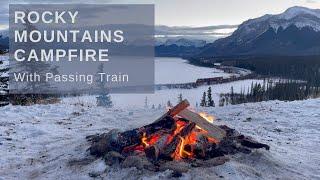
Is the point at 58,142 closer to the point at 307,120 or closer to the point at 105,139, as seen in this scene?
the point at 105,139

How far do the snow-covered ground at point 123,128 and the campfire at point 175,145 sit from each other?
0.39 meters

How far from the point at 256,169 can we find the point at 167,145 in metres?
2.93

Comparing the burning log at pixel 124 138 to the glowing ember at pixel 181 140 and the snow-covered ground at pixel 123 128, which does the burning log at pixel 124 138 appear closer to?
the glowing ember at pixel 181 140

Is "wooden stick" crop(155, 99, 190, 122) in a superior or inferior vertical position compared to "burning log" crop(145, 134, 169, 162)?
superior

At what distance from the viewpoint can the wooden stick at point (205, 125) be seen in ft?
51.2

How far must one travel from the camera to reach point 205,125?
16000mm

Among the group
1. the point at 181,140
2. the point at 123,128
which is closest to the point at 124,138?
the point at 181,140

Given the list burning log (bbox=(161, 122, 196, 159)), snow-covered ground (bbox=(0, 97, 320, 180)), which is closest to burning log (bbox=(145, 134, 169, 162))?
burning log (bbox=(161, 122, 196, 159))

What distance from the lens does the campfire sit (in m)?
13.8

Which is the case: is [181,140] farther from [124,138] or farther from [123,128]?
[123,128]

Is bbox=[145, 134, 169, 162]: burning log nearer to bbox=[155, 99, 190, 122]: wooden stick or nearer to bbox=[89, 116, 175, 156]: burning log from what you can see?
bbox=[89, 116, 175, 156]: burning log

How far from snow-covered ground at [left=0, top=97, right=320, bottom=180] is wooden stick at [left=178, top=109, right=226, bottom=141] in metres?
1.37

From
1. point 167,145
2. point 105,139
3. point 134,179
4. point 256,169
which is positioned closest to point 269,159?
point 256,169

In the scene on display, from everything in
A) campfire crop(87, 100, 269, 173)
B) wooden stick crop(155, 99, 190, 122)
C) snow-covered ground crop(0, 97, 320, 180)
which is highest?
wooden stick crop(155, 99, 190, 122)
